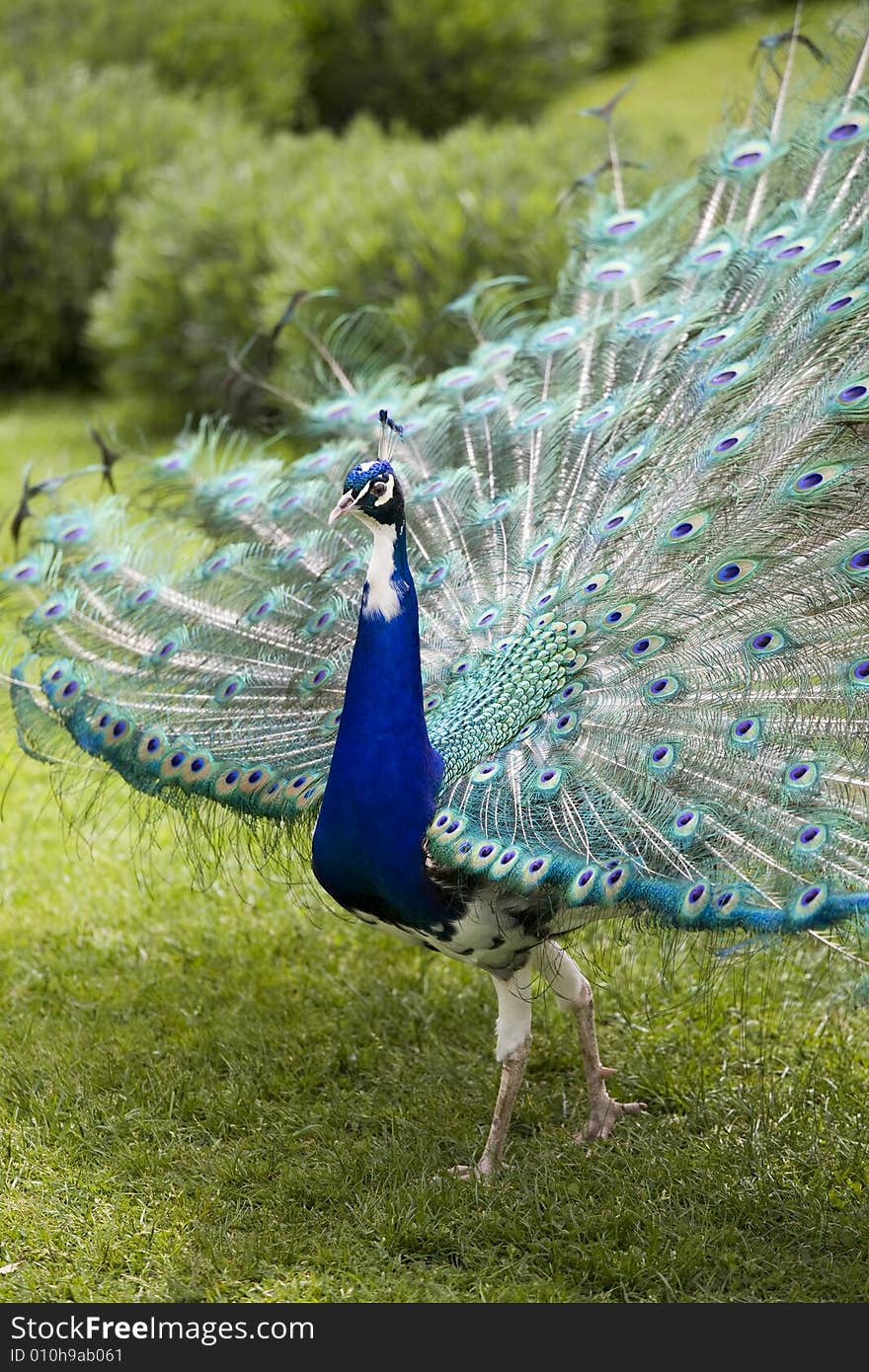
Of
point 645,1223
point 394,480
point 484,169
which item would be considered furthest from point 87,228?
point 645,1223

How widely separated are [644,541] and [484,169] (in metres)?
5.57

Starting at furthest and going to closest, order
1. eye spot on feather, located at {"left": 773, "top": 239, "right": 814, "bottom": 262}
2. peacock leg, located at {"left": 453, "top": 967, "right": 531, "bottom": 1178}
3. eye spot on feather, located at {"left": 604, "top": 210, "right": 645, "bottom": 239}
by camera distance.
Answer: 1. eye spot on feather, located at {"left": 604, "top": 210, "right": 645, "bottom": 239}
2. eye spot on feather, located at {"left": 773, "top": 239, "right": 814, "bottom": 262}
3. peacock leg, located at {"left": 453, "top": 967, "right": 531, "bottom": 1178}

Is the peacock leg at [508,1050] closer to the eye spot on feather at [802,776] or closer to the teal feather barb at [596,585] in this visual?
the teal feather barb at [596,585]

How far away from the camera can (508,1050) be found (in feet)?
12.6

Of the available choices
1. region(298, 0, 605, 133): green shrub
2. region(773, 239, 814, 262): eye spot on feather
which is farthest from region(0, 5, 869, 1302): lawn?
region(298, 0, 605, 133): green shrub

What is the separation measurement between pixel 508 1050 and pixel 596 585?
1.11m

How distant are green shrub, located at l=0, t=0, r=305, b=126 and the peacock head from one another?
9096 mm

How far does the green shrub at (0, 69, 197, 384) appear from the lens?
10250mm

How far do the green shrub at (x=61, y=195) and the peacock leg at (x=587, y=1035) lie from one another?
301 inches

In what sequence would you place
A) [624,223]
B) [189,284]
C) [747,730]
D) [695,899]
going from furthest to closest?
[189,284] < [624,223] < [747,730] < [695,899]

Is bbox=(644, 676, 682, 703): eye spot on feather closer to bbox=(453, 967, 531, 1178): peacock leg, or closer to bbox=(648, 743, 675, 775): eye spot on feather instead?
bbox=(648, 743, 675, 775): eye spot on feather

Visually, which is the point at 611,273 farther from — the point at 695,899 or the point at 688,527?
the point at 695,899

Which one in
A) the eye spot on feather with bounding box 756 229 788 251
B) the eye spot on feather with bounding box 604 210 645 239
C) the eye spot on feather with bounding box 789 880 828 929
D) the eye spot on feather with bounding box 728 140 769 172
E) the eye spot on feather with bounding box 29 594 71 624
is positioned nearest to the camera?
the eye spot on feather with bounding box 789 880 828 929

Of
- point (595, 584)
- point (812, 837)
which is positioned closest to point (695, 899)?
point (812, 837)
